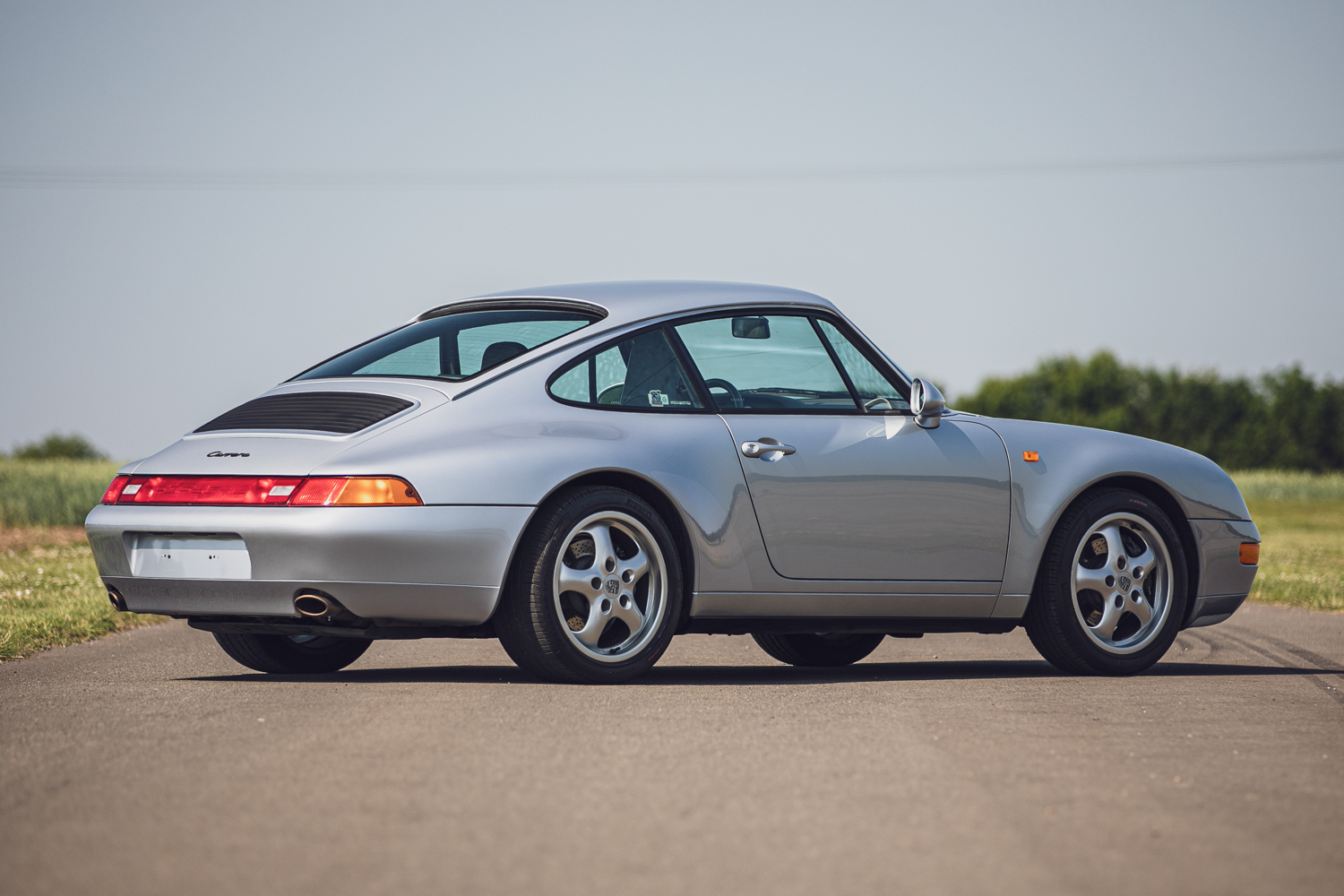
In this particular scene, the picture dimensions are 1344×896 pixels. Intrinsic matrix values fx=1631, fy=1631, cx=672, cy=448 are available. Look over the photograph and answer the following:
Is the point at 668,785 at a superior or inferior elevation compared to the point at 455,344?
inferior

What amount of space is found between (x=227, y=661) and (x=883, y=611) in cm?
313

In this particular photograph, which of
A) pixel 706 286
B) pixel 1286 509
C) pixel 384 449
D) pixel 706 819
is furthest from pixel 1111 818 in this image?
pixel 1286 509

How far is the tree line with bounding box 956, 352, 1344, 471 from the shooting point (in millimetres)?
114375

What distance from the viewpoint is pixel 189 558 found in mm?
5996

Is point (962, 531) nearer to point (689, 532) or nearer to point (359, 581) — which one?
point (689, 532)

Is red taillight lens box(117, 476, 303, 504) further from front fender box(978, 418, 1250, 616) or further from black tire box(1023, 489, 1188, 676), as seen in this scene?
black tire box(1023, 489, 1188, 676)

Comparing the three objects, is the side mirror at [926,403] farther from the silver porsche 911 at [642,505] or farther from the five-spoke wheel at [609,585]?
the five-spoke wheel at [609,585]

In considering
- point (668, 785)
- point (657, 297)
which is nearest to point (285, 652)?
point (657, 297)

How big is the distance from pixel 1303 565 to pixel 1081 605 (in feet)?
41.9

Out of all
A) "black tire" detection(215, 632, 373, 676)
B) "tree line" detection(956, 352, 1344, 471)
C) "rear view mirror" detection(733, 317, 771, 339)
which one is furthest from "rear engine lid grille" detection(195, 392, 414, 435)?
"tree line" detection(956, 352, 1344, 471)

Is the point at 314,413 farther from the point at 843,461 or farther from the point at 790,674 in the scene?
the point at 790,674

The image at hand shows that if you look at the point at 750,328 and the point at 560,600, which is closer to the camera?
the point at 560,600

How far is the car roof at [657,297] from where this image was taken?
678 cm

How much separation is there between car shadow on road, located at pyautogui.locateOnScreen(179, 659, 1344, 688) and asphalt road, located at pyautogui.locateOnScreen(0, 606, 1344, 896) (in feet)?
0.19
